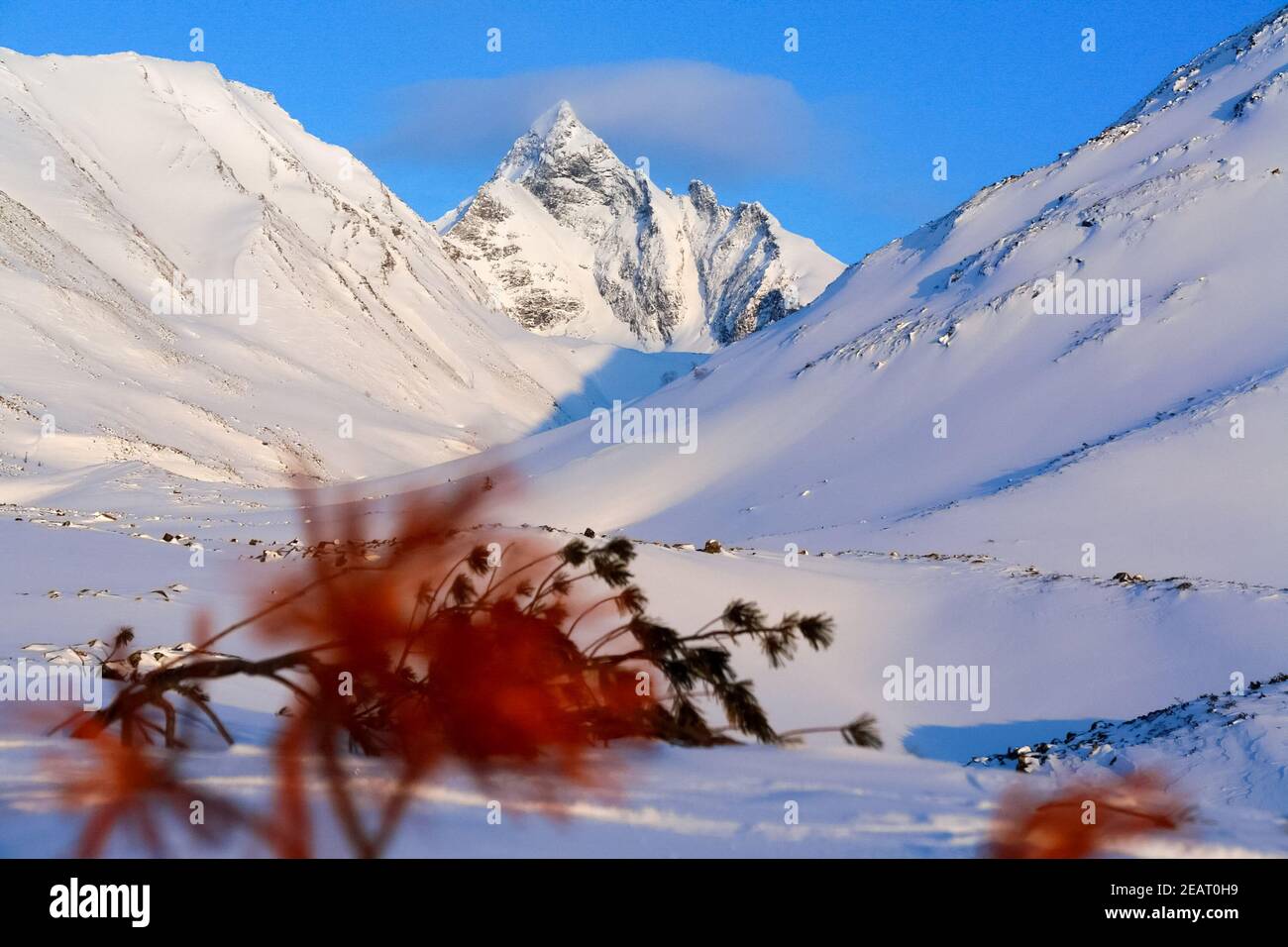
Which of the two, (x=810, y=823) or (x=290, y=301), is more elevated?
(x=290, y=301)

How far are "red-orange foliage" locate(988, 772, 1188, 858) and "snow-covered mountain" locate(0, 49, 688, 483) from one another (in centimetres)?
3118

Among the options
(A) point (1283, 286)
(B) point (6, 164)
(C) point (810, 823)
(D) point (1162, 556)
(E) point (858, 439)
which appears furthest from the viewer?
(B) point (6, 164)

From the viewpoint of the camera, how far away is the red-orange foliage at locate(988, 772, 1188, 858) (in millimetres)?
1865

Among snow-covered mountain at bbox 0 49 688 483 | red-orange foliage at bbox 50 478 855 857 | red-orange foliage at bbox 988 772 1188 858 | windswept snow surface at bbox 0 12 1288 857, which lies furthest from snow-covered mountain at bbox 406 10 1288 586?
red-orange foliage at bbox 50 478 855 857

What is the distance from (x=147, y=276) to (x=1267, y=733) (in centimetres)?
7687

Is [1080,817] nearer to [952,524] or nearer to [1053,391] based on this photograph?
[952,524]

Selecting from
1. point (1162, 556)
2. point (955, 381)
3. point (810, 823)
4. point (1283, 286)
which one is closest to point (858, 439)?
point (955, 381)

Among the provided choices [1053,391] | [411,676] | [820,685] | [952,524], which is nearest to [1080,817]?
[411,676]

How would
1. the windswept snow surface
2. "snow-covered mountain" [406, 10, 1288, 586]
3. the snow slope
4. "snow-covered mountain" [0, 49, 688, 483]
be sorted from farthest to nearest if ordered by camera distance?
"snow-covered mountain" [0, 49, 688, 483] < "snow-covered mountain" [406, 10, 1288, 586] < the windswept snow surface < the snow slope

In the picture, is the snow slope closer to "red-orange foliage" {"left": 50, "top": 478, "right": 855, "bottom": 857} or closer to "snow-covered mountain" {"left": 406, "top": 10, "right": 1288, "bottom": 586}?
"red-orange foliage" {"left": 50, "top": 478, "right": 855, "bottom": 857}

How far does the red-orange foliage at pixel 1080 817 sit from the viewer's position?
1865 mm

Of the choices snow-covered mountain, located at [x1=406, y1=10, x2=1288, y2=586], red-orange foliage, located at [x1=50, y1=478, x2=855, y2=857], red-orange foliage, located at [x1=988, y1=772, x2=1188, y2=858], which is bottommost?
red-orange foliage, located at [x1=988, y1=772, x2=1188, y2=858]
